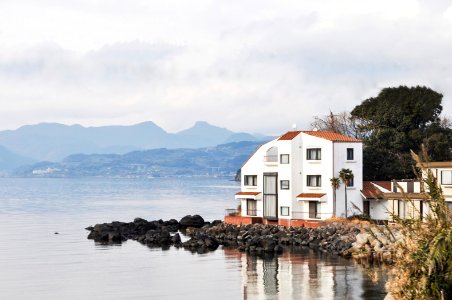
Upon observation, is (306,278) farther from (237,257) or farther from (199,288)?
(237,257)

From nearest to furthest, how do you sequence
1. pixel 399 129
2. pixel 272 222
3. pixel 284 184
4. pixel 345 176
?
pixel 345 176 → pixel 284 184 → pixel 272 222 → pixel 399 129

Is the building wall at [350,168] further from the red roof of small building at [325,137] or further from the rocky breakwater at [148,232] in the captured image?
the rocky breakwater at [148,232]

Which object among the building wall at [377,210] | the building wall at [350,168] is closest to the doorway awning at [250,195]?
the building wall at [350,168]

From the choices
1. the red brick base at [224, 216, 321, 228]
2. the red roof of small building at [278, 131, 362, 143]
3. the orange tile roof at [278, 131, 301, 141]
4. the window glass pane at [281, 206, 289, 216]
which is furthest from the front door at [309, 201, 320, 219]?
the orange tile roof at [278, 131, 301, 141]

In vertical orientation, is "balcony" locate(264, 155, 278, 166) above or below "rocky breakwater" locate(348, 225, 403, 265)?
above

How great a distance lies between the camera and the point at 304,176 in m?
69.2

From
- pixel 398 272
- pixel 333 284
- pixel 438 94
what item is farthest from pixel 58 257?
pixel 438 94

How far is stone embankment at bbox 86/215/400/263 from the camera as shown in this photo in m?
55.6

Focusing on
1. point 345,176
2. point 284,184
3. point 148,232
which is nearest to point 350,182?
point 345,176

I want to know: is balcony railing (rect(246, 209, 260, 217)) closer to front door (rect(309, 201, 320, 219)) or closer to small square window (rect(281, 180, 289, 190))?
small square window (rect(281, 180, 289, 190))

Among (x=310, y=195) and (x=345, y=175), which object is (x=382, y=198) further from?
(x=310, y=195)

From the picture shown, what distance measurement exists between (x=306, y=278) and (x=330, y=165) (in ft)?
72.4

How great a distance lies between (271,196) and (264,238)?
26.1 feet

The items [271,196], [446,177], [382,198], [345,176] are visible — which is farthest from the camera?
[271,196]
